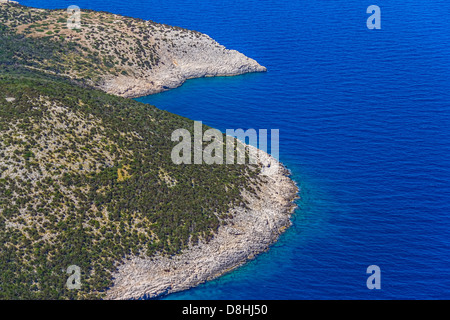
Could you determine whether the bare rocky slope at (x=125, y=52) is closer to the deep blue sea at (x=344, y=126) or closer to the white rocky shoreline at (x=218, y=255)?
the deep blue sea at (x=344, y=126)

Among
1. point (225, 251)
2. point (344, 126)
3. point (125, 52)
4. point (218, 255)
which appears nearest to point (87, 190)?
point (218, 255)

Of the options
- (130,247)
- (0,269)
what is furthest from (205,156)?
(0,269)

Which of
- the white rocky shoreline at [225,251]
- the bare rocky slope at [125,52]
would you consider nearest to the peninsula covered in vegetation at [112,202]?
the white rocky shoreline at [225,251]

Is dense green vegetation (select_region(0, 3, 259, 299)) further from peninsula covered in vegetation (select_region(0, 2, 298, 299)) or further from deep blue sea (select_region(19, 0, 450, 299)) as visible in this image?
deep blue sea (select_region(19, 0, 450, 299))

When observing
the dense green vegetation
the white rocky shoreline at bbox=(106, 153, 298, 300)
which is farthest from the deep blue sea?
the dense green vegetation

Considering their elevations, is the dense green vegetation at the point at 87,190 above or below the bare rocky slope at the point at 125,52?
below

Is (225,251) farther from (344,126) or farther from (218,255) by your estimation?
(344,126)
